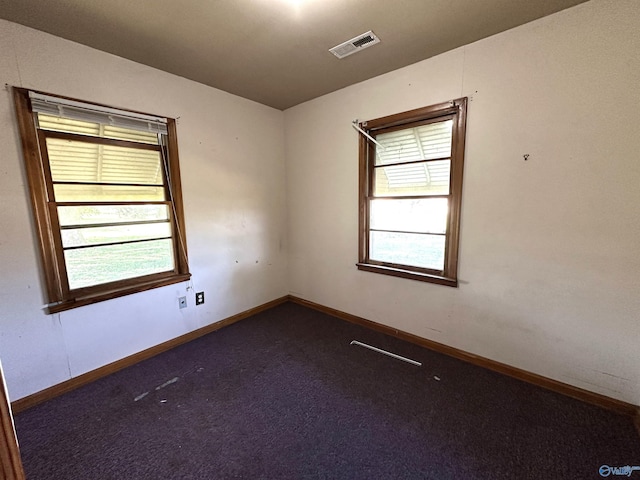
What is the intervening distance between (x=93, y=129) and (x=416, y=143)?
271 centimetres

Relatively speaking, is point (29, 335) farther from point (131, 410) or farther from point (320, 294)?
point (320, 294)

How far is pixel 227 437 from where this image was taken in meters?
1.62

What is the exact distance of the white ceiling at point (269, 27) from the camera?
1.64 m

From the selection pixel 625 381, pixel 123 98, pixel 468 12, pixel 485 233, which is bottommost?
pixel 625 381

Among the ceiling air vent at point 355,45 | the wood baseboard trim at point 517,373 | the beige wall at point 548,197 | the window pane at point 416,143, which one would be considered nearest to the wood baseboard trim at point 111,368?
the wood baseboard trim at point 517,373

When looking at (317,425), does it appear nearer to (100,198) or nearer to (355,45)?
(100,198)

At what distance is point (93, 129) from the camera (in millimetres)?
2131

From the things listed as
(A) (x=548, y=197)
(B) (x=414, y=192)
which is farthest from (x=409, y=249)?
(A) (x=548, y=197)

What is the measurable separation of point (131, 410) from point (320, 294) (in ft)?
6.83

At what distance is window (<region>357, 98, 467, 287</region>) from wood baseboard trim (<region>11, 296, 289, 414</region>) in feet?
5.60

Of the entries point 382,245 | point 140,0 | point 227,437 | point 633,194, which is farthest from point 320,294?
point 140,0

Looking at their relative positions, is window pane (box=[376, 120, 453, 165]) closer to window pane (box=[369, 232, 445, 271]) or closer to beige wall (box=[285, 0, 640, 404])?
beige wall (box=[285, 0, 640, 404])

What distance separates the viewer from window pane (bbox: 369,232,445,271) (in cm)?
247

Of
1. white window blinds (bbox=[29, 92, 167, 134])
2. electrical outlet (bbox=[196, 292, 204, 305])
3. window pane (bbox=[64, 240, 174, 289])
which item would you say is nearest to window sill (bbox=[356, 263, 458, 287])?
electrical outlet (bbox=[196, 292, 204, 305])
